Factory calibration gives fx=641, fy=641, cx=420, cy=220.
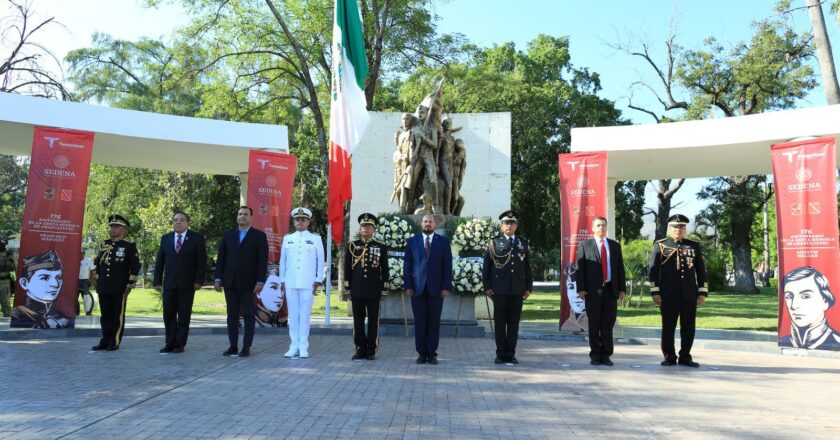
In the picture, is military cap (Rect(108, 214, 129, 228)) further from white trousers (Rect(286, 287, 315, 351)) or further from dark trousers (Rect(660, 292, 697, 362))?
dark trousers (Rect(660, 292, 697, 362))

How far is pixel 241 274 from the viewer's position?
8.27m

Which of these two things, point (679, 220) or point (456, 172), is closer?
point (679, 220)

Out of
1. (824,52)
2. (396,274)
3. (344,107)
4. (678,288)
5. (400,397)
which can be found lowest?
(400,397)

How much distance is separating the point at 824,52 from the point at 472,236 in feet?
31.0

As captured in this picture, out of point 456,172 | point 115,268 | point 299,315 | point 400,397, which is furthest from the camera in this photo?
point 456,172

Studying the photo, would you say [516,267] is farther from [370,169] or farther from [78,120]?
[370,169]

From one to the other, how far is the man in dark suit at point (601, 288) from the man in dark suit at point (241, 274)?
13.5 feet

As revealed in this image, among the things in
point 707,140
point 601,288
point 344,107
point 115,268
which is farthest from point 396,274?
point 707,140

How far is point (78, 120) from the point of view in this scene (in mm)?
11094

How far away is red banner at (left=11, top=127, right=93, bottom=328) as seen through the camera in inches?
406

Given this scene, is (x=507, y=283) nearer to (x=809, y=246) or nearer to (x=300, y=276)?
(x=300, y=276)

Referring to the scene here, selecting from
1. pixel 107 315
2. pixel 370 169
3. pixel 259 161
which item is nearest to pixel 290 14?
pixel 370 169

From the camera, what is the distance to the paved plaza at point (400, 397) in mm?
4391

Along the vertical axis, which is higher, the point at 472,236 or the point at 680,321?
the point at 472,236
